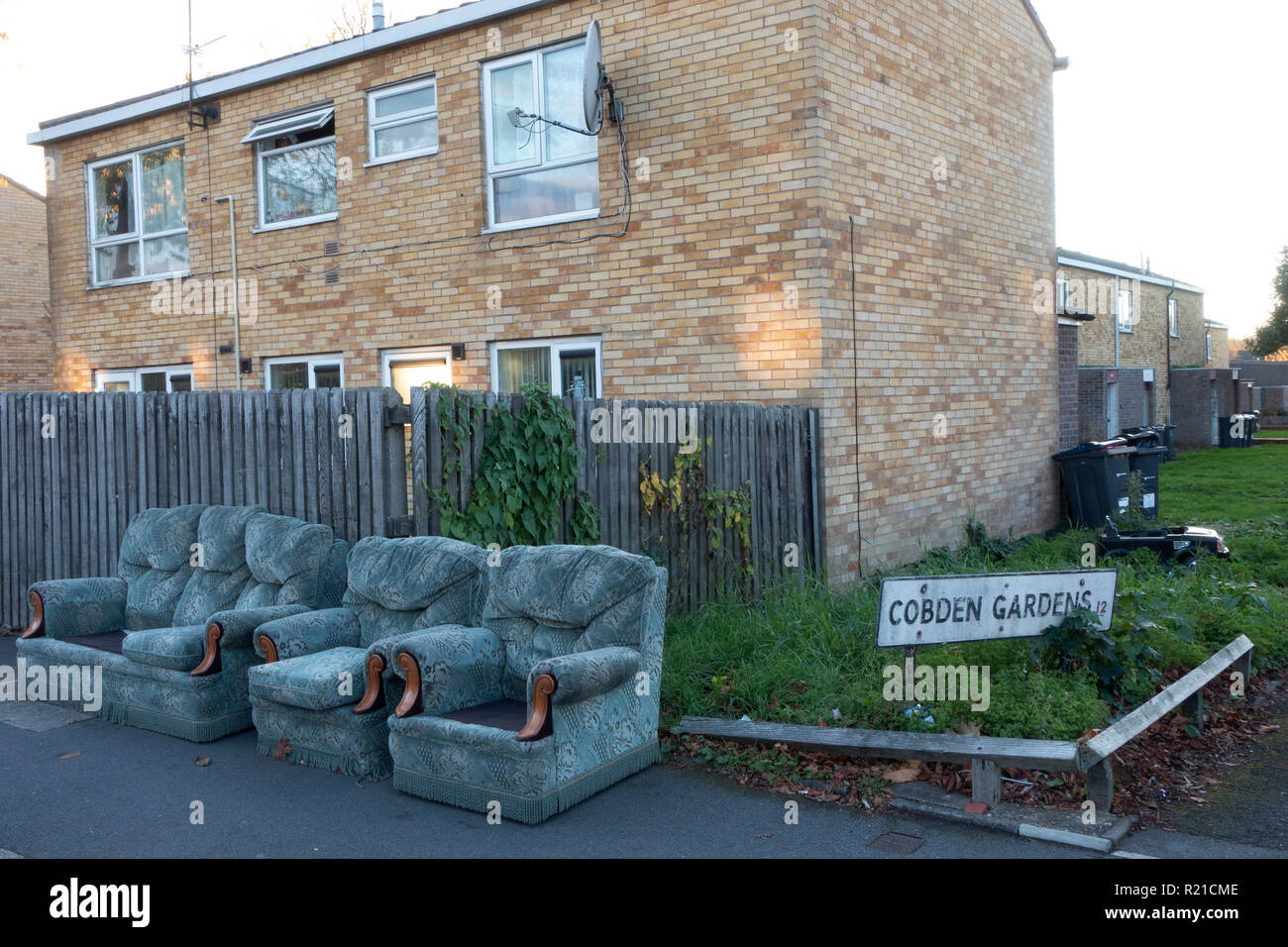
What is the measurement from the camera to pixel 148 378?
573 inches

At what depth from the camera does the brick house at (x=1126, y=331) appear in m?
26.1

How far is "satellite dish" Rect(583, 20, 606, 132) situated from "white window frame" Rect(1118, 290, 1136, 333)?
22.1 metres

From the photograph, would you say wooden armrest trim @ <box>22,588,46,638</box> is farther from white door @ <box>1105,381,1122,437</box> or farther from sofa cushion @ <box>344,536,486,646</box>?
white door @ <box>1105,381,1122,437</box>

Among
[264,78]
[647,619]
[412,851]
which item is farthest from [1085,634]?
[264,78]

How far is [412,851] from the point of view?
4.78m

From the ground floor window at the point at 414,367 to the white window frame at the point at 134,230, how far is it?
362 cm

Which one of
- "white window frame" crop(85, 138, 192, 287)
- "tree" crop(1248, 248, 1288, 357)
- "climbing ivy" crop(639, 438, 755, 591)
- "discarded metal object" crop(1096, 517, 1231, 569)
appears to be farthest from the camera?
"tree" crop(1248, 248, 1288, 357)

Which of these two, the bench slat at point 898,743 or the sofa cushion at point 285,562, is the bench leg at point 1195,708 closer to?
the bench slat at point 898,743

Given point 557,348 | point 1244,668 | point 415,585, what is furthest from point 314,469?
point 1244,668

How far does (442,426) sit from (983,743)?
12.4ft

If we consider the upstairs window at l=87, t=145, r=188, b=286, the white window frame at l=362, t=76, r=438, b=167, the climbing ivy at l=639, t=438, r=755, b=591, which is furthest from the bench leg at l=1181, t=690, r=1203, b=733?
the upstairs window at l=87, t=145, r=188, b=286

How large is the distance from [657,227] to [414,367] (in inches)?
137

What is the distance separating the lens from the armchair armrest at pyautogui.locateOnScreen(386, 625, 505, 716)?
5.45 m

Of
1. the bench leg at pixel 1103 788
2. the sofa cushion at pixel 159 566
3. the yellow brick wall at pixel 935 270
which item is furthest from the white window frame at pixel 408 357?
the bench leg at pixel 1103 788
